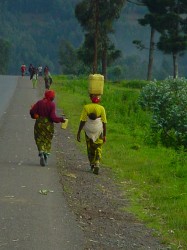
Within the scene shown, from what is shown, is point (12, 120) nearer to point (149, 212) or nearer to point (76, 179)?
point (76, 179)

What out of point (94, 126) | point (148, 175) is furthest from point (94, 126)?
point (148, 175)

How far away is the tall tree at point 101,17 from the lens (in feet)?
234

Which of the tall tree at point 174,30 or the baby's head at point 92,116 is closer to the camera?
the baby's head at point 92,116

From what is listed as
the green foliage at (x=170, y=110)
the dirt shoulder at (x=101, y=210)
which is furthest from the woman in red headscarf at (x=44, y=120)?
the green foliage at (x=170, y=110)

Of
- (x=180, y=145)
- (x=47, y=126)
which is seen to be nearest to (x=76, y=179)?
(x=47, y=126)

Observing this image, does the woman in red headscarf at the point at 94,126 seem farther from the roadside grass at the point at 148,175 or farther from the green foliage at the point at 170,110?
the green foliage at the point at 170,110

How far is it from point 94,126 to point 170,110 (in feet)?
34.8

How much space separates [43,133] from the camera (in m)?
15.0

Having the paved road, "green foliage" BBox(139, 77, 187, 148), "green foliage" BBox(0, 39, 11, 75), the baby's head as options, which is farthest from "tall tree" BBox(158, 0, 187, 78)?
"green foliage" BBox(0, 39, 11, 75)

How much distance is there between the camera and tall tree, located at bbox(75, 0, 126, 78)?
71188 millimetres

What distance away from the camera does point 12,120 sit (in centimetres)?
2659

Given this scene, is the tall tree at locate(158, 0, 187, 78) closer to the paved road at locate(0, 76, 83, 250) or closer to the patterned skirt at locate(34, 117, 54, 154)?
the paved road at locate(0, 76, 83, 250)

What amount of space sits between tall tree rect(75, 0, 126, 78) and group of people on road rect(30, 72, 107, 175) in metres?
52.5

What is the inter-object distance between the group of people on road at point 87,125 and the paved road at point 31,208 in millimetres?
588
